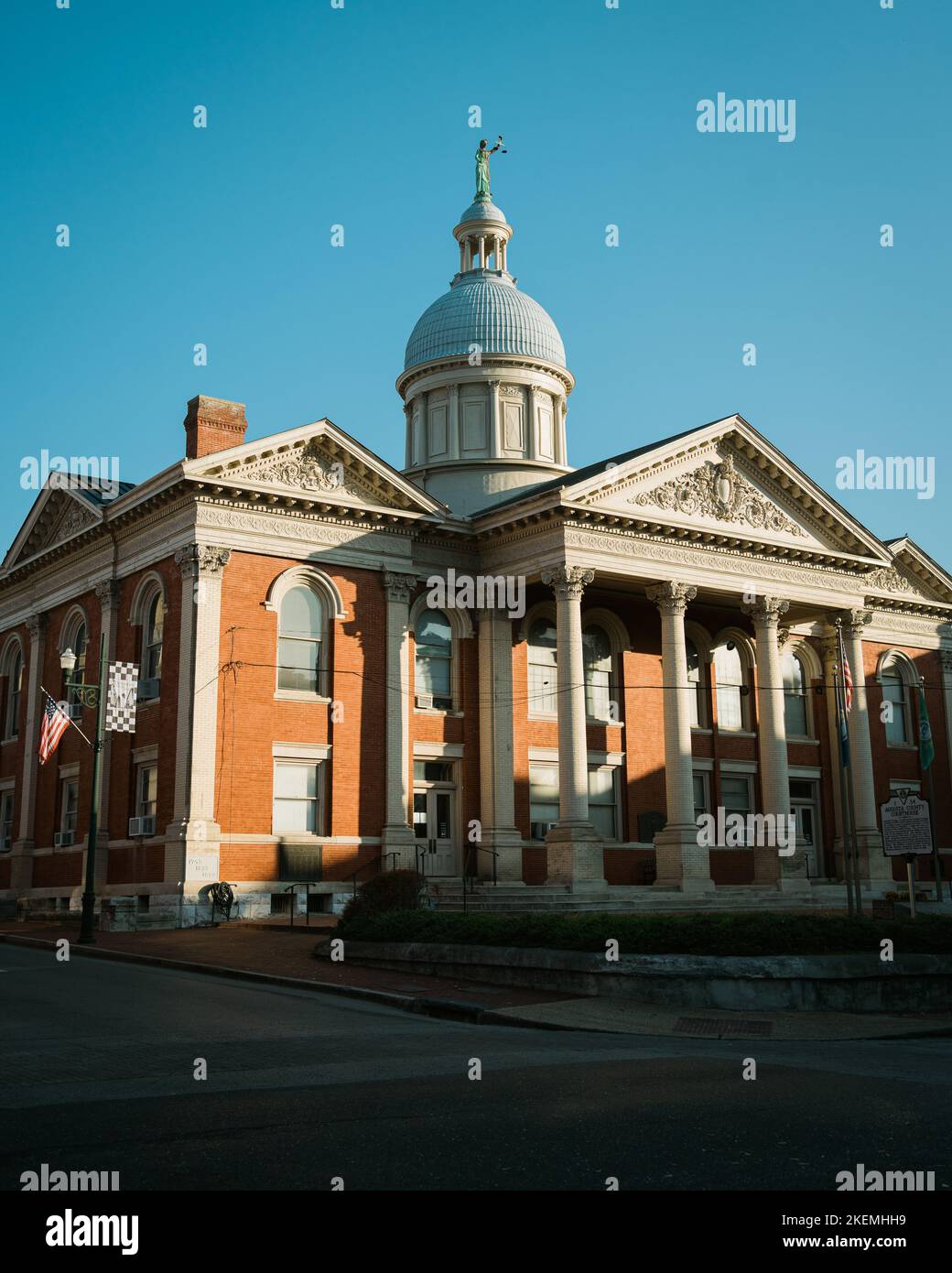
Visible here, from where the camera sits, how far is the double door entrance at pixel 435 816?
3578 cm

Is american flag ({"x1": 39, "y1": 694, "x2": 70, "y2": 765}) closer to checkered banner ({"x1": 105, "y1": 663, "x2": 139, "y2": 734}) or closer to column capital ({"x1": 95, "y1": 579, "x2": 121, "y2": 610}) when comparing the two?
checkered banner ({"x1": 105, "y1": 663, "x2": 139, "y2": 734})

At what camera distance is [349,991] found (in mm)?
18391

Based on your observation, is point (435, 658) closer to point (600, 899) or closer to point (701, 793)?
point (600, 899)

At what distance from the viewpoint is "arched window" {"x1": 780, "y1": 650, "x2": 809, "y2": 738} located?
44.1 m

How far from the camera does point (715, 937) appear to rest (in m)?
18.0

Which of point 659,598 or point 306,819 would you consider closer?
point 306,819

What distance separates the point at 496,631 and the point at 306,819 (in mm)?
7531

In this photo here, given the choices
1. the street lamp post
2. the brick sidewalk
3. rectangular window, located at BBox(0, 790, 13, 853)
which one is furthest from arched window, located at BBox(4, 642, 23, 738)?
the street lamp post

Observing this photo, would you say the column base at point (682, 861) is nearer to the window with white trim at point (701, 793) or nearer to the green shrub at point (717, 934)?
the window with white trim at point (701, 793)

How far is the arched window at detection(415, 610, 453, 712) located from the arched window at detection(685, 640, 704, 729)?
27.4 feet

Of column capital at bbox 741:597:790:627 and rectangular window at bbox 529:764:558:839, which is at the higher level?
column capital at bbox 741:597:790:627

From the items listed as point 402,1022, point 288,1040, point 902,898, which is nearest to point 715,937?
point 402,1022

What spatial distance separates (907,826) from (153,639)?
20779 millimetres
